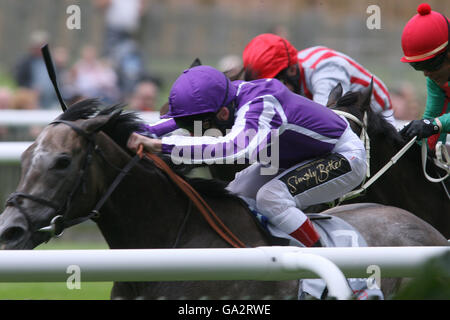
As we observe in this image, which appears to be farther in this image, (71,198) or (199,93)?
(199,93)

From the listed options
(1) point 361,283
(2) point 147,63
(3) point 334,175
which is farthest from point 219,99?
(2) point 147,63

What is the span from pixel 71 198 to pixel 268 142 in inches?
29.4

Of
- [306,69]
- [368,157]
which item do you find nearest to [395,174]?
[368,157]

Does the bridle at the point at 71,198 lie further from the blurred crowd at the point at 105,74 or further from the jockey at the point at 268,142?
the blurred crowd at the point at 105,74

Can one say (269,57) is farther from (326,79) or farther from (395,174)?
(395,174)

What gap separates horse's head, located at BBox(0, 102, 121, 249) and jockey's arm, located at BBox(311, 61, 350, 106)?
190 cm

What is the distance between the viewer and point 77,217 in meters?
2.73

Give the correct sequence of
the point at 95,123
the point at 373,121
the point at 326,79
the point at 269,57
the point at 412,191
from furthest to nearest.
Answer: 1. the point at 326,79
2. the point at 269,57
3. the point at 412,191
4. the point at 373,121
5. the point at 95,123

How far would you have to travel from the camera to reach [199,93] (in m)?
2.82

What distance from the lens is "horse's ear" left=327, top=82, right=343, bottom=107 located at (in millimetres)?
4133

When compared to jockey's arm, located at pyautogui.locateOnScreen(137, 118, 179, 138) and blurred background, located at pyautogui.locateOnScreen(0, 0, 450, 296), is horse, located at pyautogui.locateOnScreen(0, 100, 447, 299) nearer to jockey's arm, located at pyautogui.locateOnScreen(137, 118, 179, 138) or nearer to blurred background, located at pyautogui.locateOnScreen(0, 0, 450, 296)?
jockey's arm, located at pyautogui.locateOnScreen(137, 118, 179, 138)

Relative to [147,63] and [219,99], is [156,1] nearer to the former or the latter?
[147,63]

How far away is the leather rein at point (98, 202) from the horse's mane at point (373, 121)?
139cm

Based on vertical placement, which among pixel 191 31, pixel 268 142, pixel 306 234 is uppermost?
pixel 268 142
